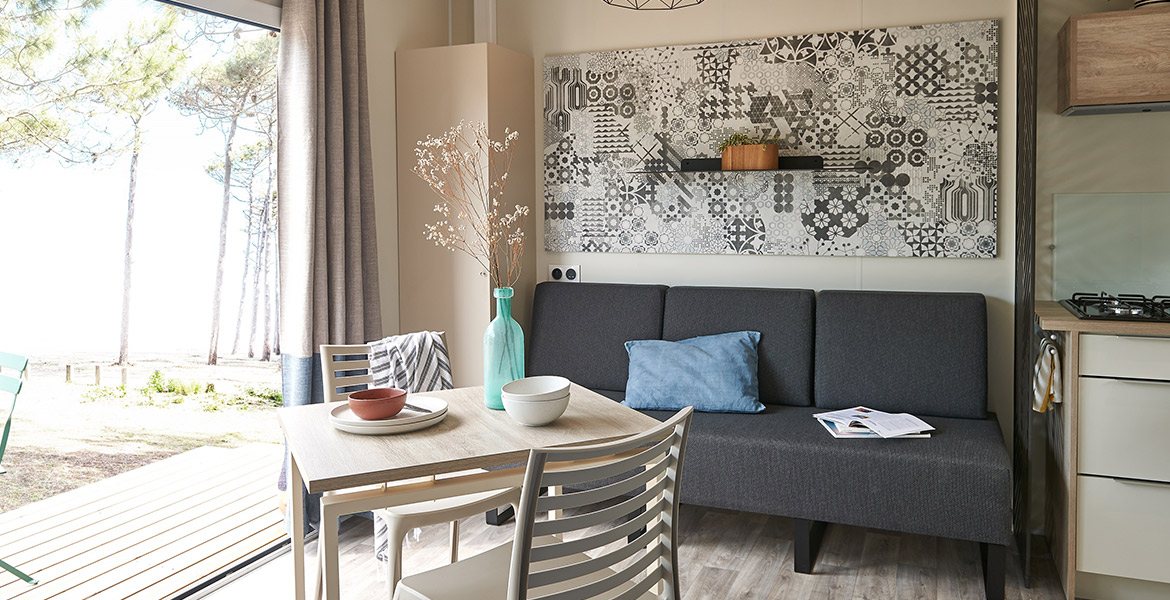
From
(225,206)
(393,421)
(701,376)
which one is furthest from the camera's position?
(225,206)

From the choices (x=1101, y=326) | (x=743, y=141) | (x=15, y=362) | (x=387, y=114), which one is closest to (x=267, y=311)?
(x=387, y=114)

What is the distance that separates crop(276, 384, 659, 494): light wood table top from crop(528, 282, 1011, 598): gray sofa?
3.18 feet

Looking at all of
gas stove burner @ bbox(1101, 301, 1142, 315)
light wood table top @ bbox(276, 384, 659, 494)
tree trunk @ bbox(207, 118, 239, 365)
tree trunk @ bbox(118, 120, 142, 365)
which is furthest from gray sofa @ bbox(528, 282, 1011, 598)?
tree trunk @ bbox(118, 120, 142, 365)

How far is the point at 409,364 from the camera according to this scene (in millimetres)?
2811

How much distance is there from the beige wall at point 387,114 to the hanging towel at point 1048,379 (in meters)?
2.65

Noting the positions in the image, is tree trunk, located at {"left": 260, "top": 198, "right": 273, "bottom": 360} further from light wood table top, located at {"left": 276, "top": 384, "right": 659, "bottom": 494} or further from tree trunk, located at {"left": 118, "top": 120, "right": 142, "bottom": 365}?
light wood table top, located at {"left": 276, "top": 384, "right": 659, "bottom": 494}

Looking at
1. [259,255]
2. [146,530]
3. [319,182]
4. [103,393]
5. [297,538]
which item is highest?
[319,182]

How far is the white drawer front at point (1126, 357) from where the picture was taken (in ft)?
8.43

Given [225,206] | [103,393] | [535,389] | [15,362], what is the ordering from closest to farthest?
[535,389] → [15,362] → [103,393] → [225,206]

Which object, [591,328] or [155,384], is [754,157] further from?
[155,384]

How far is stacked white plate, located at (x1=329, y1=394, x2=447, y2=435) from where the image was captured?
1.92 metres

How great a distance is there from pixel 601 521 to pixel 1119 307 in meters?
2.18

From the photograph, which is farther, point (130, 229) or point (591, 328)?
point (130, 229)

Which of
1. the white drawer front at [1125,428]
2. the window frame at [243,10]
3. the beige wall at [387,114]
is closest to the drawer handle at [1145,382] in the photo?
the white drawer front at [1125,428]
